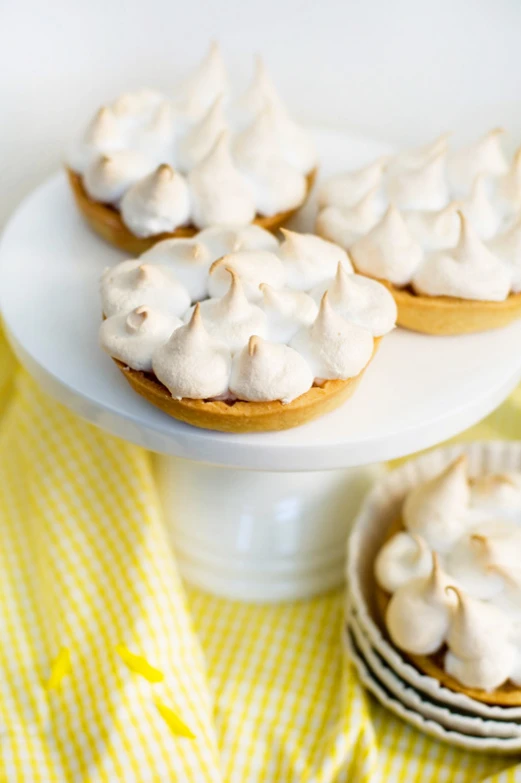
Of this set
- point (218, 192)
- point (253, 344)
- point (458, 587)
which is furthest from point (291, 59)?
point (458, 587)

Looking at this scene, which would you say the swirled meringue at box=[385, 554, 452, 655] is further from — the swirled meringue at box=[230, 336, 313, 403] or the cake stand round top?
the swirled meringue at box=[230, 336, 313, 403]

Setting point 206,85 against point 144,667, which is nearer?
point 144,667

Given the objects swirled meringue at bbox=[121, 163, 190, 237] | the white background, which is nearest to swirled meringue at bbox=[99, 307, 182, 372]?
swirled meringue at bbox=[121, 163, 190, 237]

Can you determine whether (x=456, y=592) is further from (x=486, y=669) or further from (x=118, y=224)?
(x=118, y=224)

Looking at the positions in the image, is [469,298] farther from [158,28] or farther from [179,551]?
[158,28]

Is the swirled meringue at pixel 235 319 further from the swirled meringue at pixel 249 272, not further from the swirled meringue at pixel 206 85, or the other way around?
the swirled meringue at pixel 206 85

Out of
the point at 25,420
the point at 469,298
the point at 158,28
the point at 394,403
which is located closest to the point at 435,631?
the point at 394,403

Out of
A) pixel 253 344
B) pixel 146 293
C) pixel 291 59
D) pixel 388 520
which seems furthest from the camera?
pixel 291 59

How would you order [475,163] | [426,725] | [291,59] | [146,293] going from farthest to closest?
[291,59], [475,163], [426,725], [146,293]

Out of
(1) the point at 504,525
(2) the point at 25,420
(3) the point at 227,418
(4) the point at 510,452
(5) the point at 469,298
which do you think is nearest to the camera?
(3) the point at 227,418
